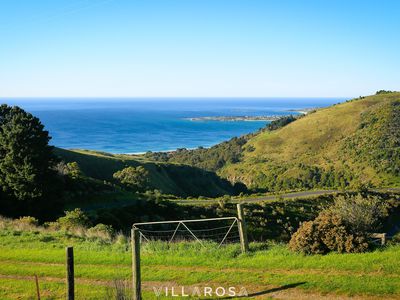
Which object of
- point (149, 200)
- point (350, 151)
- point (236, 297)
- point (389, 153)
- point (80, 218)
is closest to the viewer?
point (236, 297)

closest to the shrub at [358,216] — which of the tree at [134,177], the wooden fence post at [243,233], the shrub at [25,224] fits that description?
the wooden fence post at [243,233]

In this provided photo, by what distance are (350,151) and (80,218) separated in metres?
99.4

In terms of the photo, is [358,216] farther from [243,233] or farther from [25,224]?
[25,224]

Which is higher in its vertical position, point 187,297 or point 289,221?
point 187,297

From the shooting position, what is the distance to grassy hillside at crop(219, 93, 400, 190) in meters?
103

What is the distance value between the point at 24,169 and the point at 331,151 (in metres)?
102

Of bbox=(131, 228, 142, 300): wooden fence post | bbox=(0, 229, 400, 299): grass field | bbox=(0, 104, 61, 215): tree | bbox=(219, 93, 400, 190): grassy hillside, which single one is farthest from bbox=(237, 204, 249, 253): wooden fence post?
bbox=(219, 93, 400, 190): grassy hillside

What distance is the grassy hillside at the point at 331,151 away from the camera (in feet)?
338

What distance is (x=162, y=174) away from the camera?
89.5 metres

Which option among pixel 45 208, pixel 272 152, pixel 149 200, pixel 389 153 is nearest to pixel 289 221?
pixel 149 200

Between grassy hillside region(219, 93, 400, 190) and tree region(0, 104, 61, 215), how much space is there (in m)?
71.9

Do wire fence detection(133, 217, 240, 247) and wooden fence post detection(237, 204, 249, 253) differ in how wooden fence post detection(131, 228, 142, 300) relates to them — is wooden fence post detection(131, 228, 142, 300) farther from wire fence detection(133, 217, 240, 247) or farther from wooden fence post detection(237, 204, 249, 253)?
wooden fence post detection(237, 204, 249, 253)

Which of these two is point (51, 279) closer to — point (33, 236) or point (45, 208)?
point (33, 236)

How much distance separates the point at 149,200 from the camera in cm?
4909
